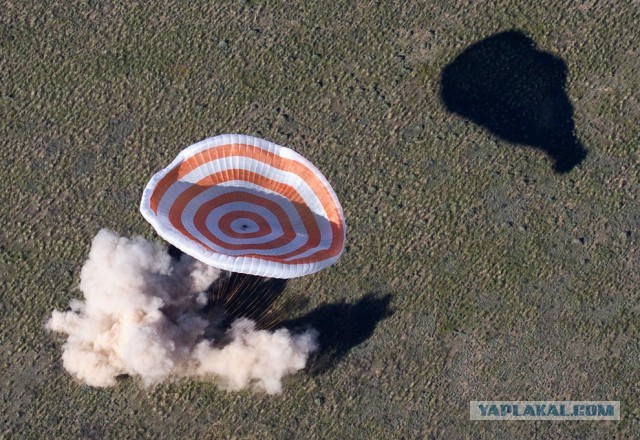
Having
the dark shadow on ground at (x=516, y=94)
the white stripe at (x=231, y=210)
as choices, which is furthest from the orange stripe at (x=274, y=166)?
the dark shadow on ground at (x=516, y=94)

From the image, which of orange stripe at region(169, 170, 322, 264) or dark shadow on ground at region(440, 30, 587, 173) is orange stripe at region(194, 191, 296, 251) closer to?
orange stripe at region(169, 170, 322, 264)

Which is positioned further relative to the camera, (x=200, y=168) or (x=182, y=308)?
(x=182, y=308)

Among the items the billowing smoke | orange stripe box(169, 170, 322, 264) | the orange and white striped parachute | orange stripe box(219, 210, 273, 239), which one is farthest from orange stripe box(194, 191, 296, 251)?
the billowing smoke

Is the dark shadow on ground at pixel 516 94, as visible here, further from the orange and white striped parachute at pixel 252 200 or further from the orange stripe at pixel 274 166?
the orange and white striped parachute at pixel 252 200

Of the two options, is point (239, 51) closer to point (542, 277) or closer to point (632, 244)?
point (542, 277)

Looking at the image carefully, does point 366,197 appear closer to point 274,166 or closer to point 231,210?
point 274,166

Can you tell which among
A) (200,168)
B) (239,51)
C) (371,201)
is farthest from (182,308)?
(239,51)
